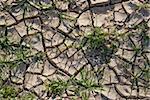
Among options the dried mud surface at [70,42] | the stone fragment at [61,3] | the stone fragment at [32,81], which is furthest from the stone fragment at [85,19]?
the stone fragment at [32,81]

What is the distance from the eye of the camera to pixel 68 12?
13.7 feet

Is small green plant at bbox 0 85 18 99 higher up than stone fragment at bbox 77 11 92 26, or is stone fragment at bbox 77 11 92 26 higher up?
stone fragment at bbox 77 11 92 26

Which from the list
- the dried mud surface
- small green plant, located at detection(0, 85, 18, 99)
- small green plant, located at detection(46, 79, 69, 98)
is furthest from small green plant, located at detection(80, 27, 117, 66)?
small green plant, located at detection(0, 85, 18, 99)

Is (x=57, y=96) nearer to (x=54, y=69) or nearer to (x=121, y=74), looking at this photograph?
(x=54, y=69)

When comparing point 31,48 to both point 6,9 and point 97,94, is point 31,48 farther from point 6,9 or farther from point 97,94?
point 97,94

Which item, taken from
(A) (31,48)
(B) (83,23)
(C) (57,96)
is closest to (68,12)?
(B) (83,23)

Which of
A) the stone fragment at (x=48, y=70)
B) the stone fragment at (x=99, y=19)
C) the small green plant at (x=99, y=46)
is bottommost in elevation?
the stone fragment at (x=48, y=70)

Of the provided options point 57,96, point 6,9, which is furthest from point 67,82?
point 6,9

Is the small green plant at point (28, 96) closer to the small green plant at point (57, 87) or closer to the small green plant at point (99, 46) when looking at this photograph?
the small green plant at point (57, 87)

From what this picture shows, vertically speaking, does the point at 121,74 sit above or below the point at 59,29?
below

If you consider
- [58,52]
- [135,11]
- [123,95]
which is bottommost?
[123,95]

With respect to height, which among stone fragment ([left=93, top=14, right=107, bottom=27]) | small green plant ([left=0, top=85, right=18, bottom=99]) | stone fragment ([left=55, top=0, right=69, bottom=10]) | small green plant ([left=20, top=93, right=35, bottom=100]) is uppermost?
stone fragment ([left=55, top=0, right=69, bottom=10])

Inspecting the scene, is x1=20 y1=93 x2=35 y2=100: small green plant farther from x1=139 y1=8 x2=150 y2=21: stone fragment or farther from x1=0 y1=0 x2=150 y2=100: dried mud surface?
x1=139 y1=8 x2=150 y2=21: stone fragment

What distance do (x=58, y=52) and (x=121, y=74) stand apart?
0.52m
